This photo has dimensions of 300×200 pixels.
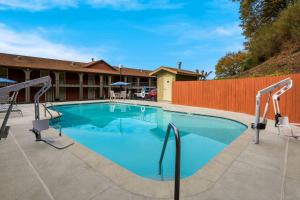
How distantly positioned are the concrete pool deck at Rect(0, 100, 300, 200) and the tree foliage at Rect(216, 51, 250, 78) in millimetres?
31246

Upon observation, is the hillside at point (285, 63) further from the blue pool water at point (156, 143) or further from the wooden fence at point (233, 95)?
the blue pool water at point (156, 143)

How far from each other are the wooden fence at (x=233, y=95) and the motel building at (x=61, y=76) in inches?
490

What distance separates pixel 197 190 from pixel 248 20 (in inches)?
1013

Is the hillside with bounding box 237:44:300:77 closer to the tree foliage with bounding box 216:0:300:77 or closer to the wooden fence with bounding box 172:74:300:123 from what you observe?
the tree foliage with bounding box 216:0:300:77

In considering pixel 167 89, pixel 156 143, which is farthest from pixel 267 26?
pixel 156 143

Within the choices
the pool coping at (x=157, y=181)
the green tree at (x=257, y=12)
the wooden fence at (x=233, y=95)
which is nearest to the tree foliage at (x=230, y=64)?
the green tree at (x=257, y=12)

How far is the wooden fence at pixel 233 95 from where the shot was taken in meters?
7.99

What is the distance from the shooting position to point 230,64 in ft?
110

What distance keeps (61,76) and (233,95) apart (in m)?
20.1

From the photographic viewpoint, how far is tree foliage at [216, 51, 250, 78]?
32125 millimetres

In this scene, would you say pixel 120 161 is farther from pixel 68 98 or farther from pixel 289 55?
pixel 68 98

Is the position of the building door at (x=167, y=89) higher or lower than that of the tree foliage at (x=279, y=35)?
lower

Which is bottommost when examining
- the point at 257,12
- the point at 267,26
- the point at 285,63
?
the point at 285,63

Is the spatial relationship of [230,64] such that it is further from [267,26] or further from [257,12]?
[267,26]
